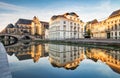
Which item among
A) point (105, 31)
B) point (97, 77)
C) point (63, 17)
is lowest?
point (97, 77)

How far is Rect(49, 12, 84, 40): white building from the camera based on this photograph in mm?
76438

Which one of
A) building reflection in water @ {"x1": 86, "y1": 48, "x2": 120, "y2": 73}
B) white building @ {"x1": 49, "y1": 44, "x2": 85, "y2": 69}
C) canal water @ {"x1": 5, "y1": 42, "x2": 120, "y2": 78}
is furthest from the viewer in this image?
white building @ {"x1": 49, "y1": 44, "x2": 85, "y2": 69}

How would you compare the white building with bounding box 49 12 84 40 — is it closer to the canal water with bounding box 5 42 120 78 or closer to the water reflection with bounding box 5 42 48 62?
the water reflection with bounding box 5 42 48 62

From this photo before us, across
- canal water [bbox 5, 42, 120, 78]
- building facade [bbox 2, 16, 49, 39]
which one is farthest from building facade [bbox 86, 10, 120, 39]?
building facade [bbox 2, 16, 49, 39]

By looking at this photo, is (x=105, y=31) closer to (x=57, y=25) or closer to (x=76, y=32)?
(x=76, y=32)

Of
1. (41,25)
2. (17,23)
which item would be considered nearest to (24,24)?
(17,23)

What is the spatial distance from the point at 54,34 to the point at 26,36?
32.4m

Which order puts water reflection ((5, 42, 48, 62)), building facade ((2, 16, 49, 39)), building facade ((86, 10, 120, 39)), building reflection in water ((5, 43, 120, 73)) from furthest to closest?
building facade ((2, 16, 49, 39)) < building facade ((86, 10, 120, 39)) < water reflection ((5, 42, 48, 62)) < building reflection in water ((5, 43, 120, 73))

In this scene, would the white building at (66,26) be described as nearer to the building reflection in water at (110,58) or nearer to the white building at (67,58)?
the white building at (67,58)

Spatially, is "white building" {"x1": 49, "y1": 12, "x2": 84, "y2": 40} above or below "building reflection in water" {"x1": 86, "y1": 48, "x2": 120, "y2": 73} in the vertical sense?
above

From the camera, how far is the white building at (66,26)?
76.4 m

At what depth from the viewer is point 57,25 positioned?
78000 millimetres

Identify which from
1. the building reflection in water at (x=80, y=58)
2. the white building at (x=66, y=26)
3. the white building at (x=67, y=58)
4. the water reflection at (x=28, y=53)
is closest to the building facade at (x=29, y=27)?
the white building at (x=66, y=26)

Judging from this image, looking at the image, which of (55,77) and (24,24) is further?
(24,24)
